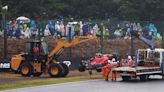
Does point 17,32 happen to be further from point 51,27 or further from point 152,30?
point 152,30

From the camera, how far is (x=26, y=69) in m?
32.4

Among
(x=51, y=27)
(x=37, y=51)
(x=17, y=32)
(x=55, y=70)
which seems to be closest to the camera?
(x=55, y=70)

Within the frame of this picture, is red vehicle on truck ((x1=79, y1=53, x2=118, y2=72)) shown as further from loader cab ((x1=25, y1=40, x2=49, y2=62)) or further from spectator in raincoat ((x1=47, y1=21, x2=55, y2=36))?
spectator in raincoat ((x1=47, y1=21, x2=55, y2=36))

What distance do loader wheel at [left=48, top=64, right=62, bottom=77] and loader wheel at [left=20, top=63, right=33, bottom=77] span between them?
4.00 ft

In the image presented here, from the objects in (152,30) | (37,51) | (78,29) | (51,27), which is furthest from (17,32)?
(152,30)

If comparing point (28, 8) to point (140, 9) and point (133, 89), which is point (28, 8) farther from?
point (133, 89)

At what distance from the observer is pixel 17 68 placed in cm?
3297

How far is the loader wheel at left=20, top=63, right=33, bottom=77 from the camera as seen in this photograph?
32188mm

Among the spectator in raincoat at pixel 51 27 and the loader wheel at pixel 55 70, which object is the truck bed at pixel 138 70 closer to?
the loader wheel at pixel 55 70

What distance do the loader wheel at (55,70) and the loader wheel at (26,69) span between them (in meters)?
1.22

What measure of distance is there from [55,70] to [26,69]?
A: 1951 mm

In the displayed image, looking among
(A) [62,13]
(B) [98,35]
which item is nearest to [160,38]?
(B) [98,35]

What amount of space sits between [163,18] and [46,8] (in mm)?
12824

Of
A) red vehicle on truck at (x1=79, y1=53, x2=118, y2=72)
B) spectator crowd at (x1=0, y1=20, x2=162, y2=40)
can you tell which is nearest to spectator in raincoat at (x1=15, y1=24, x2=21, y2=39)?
spectator crowd at (x1=0, y1=20, x2=162, y2=40)
